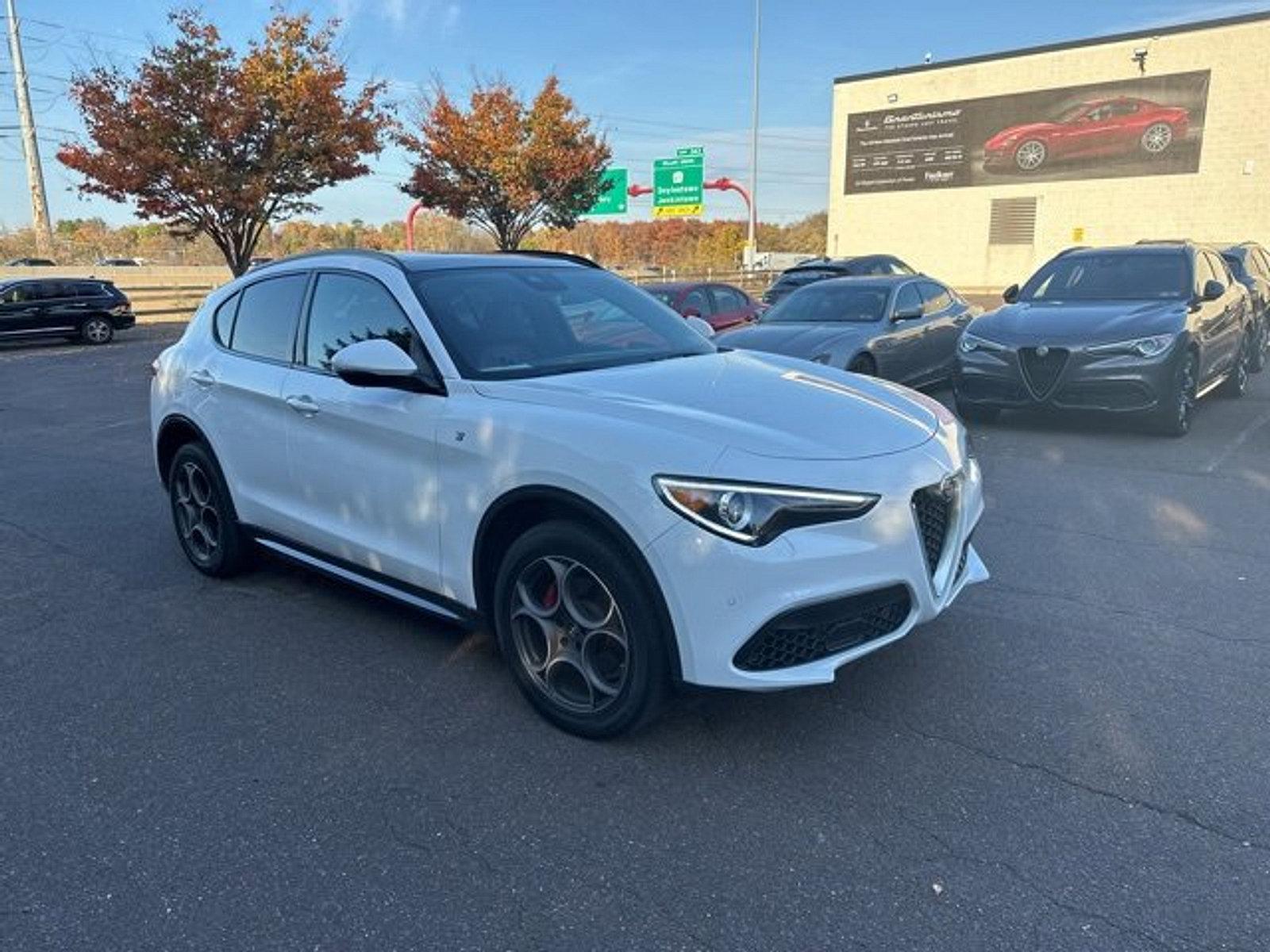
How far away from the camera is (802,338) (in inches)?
355

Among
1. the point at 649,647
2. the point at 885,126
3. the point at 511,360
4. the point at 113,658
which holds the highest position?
the point at 885,126

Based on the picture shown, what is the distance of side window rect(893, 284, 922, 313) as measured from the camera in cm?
970

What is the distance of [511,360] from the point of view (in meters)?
3.63

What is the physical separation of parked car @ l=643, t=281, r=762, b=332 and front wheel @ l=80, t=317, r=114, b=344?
14949mm

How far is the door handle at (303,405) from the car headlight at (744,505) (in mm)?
1908

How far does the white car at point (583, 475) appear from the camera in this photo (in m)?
Answer: 2.79

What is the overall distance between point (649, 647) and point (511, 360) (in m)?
1.35

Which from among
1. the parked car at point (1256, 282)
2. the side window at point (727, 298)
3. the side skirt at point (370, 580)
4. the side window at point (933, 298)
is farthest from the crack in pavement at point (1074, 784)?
the side window at point (727, 298)

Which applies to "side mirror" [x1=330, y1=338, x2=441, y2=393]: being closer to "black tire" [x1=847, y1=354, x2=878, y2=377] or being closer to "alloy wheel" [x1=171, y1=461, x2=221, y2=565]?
"alloy wheel" [x1=171, y1=461, x2=221, y2=565]

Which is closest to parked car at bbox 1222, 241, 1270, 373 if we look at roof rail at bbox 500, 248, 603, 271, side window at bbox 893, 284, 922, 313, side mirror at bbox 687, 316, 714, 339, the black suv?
side window at bbox 893, 284, 922, 313

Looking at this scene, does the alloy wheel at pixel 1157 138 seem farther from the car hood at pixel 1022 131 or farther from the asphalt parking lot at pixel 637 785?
the asphalt parking lot at pixel 637 785

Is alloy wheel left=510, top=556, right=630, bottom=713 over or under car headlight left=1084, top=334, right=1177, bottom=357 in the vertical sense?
under

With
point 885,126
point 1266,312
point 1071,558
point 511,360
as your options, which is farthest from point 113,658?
point 885,126

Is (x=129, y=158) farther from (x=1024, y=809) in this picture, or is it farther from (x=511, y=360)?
(x=1024, y=809)
